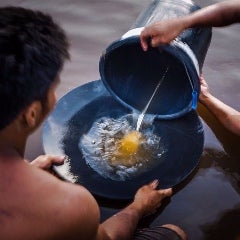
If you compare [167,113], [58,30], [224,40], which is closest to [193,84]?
[167,113]

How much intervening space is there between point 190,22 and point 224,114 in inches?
32.0

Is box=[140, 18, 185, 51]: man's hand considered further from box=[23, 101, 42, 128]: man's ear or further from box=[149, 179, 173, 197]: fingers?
box=[23, 101, 42, 128]: man's ear

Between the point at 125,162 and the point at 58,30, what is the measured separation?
1.13m

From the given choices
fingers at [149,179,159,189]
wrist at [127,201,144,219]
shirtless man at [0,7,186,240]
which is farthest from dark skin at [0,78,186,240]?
fingers at [149,179,159,189]

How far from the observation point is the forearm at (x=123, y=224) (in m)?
1.84

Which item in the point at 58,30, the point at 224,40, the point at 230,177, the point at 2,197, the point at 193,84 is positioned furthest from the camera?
the point at 224,40

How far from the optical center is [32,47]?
1.20 metres

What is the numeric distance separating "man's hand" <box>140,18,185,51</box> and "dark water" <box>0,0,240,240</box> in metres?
0.89

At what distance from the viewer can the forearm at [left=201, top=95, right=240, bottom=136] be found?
2.59 m

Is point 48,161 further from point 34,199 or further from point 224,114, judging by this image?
point 224,114

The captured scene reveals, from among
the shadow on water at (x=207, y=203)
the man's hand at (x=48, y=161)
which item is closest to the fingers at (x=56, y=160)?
the man's hand at (x=48, y=161)

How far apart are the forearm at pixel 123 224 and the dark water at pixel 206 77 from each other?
0.55 ft

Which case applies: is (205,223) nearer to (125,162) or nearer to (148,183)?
(148,183)

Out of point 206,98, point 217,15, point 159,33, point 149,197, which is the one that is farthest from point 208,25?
point 149,197
